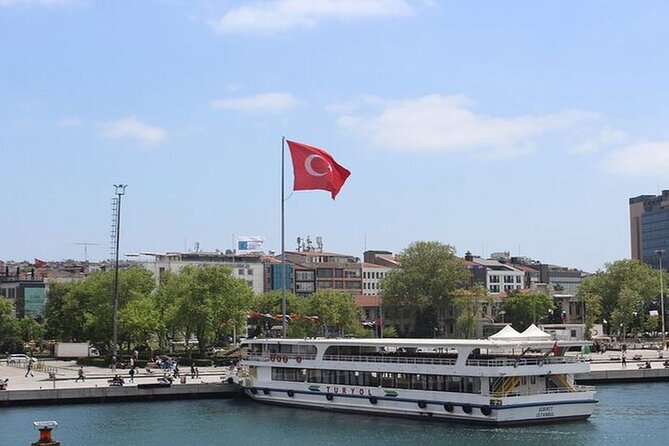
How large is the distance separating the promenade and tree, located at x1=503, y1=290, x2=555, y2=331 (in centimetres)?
7047

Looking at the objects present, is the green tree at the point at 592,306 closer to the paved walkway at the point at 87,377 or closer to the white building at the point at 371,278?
the white building at the point at 371,278

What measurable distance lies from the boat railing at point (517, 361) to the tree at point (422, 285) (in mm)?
86121

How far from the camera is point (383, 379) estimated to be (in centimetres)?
6178

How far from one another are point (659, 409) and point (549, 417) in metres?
11.0

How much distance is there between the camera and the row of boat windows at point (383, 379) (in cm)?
5812

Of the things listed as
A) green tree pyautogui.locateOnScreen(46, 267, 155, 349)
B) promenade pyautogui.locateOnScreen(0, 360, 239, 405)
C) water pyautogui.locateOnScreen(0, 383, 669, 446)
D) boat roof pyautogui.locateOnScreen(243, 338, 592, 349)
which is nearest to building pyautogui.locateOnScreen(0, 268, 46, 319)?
green tree pyautogui.locateOnScreen(46, 267, 155, 349)

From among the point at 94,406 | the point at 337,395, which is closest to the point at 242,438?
the point at 337,395

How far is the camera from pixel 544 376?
57.7m

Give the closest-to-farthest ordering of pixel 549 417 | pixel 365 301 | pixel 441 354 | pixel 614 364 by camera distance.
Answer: pixel 549 417 < pixel 441 354 < pixel 614 364 < pixel 365 301

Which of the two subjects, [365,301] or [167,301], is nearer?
[167,301]

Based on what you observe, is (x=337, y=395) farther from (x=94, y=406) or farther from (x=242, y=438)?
(x=94, y=406)

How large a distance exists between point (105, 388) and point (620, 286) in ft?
316

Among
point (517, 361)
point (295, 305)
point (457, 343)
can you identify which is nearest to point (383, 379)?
point (457, 343)

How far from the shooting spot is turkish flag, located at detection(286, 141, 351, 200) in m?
68.9
